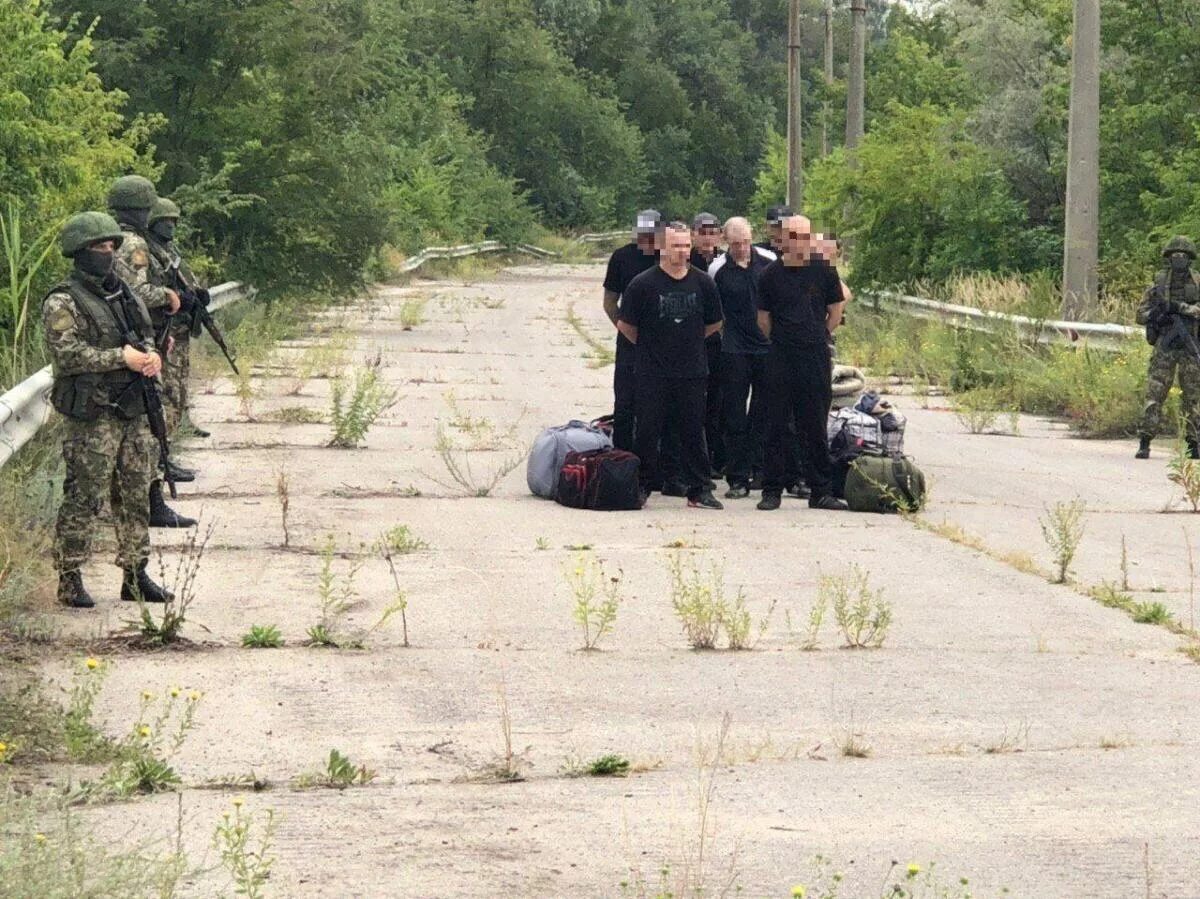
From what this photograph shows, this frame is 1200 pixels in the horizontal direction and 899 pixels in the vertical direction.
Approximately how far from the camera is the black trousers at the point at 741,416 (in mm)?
15430

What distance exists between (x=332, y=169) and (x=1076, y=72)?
10.8 m

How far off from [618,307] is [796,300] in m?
1.40

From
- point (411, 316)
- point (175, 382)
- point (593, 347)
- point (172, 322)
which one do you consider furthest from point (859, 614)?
point (411, 316)

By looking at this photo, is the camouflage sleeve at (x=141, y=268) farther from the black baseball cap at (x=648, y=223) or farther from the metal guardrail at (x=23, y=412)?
the black baseball cap at (x=648, y=223)

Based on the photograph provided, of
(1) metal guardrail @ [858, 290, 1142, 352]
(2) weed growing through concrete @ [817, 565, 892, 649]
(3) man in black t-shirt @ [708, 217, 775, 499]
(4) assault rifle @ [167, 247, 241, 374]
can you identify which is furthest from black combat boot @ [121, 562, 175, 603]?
(1) metal guardrail @ [858, 290, 1142, 352]

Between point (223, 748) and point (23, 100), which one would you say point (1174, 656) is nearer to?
point (223, 748)

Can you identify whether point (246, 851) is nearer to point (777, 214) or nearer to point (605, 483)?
point (605, 483)

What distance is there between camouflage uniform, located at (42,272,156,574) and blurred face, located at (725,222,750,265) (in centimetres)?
592

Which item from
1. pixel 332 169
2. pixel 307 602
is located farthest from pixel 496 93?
pixel 307 602

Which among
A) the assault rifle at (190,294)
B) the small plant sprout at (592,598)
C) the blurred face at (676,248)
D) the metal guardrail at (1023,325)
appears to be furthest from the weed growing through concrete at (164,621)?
the metal guardrail at (1023,325)

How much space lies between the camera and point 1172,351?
18188mm

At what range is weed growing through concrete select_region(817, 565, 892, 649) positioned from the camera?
393 inches

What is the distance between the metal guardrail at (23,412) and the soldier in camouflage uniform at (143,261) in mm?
791

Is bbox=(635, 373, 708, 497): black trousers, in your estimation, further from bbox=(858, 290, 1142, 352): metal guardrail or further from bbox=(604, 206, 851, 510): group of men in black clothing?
bbox=(858, 290, 1142, 352): metal guardrail
